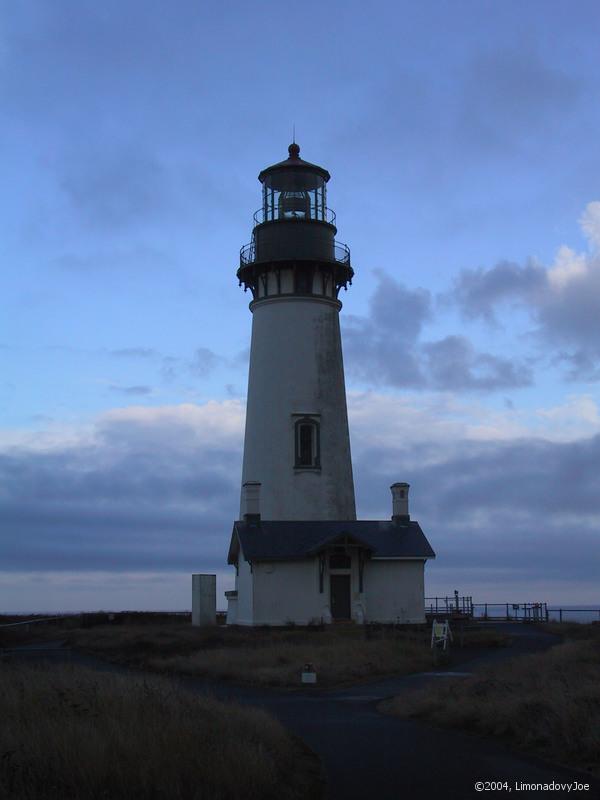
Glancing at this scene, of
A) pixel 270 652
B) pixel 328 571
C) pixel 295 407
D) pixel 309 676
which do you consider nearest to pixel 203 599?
pixel 328 571

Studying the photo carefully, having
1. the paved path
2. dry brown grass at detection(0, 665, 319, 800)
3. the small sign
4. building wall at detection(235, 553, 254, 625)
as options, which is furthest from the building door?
dry brown grass at detection(0, 665, 319, 800)

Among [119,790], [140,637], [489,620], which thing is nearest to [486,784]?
[119,790]

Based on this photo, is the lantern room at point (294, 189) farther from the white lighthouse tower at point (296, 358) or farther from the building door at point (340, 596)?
the building door at point (340, 596)

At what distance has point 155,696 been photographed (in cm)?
1363

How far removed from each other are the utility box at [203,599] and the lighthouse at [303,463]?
5.65 feet

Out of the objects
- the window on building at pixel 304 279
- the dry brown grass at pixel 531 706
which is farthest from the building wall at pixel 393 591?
the dry brown grass at pixel 531 706

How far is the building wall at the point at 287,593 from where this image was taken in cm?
3878

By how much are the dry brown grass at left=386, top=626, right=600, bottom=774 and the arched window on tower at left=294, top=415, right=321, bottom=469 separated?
20082 millimetres

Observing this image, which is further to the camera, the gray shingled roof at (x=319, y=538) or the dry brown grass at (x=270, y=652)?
the gray shingled roof at (x=319, y=538)

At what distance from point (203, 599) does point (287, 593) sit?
6765 mm

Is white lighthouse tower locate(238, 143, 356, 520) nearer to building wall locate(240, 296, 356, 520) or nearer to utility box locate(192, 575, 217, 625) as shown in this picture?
building wall locate(240, 296, 356, 520)

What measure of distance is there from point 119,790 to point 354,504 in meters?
33.9

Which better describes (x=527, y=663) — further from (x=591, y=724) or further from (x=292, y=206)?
(x=292, y=206)

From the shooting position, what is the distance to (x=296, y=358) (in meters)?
42.6
